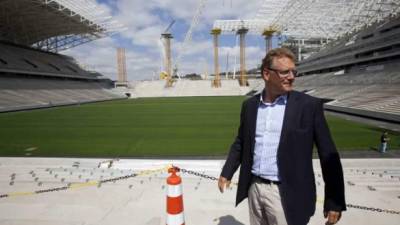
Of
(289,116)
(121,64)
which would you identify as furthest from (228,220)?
(121,64)

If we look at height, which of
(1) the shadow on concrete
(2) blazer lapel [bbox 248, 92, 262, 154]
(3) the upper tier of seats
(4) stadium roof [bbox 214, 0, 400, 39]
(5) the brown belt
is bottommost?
(1) the shadow on concrete

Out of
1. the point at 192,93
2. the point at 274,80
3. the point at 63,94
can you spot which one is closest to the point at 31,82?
the point at 63,94

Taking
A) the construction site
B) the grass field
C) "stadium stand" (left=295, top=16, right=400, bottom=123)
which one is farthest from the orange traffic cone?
"stadium stand" (left=295, top=16, right=400, bottom=123)

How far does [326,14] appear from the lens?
56969mm

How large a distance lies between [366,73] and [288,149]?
1966 inches

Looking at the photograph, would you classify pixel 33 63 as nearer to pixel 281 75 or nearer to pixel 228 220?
pixel 228 220

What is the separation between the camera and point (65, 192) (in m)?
5.89

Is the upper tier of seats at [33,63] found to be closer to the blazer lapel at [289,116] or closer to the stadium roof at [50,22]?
the stadium roof at [50,22]

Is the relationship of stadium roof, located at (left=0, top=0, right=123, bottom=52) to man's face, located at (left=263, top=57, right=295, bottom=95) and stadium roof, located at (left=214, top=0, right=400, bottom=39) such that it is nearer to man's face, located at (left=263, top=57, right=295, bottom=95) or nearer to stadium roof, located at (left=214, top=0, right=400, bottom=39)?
stadium roof, located at (left=214, top=0, right=400, bottom=39)

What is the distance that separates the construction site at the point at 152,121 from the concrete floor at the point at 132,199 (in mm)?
25

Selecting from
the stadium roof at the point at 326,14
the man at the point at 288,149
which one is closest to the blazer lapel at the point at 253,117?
the man at the point at 288,149

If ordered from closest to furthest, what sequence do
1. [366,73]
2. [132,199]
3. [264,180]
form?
[264,180] → [132,199] → [366,73]

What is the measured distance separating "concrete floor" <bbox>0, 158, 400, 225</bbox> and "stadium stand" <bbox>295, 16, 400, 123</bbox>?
19.1m

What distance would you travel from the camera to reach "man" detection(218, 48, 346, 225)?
263cm
